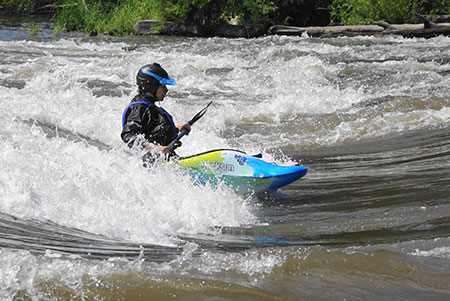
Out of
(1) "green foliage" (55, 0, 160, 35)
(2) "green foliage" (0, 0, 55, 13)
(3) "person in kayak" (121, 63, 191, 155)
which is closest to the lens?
(3) "person in kayak" (121, 63, 191, 155)

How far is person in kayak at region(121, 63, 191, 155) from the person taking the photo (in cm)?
506

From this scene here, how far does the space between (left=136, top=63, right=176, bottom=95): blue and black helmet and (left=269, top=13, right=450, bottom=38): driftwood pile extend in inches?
466

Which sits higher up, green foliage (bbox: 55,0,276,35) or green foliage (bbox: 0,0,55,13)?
green foliage (bbox: 55,0,276,35)

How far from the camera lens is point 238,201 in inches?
197

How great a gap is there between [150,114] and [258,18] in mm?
15698

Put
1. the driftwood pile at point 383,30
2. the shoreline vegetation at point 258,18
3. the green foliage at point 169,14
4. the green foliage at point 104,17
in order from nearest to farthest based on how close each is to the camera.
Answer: the driftwood pile at point 383,30 < the shoreline vegetation at point 258,18 < the green foliage at point 169,14 < the green foliage at point 104,17

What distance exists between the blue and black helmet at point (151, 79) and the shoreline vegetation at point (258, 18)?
41.3 ft

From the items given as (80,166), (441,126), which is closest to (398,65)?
(441,126)

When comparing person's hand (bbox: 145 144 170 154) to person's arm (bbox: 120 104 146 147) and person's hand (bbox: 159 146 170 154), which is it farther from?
person's arm (bbox: 120 104 146 147)

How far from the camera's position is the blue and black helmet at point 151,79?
514 centimetres

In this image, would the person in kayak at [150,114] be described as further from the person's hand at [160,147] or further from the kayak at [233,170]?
the kayak at [233,170]

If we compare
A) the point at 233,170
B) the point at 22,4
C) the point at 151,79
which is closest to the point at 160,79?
the point at 151,79

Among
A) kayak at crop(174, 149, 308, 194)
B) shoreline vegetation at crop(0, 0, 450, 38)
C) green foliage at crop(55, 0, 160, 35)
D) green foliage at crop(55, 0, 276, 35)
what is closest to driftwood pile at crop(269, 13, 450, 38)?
shoreline vegetation at crop(0, 0, 450, 38)

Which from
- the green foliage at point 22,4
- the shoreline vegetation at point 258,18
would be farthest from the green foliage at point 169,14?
the green foliage at point 22,4
